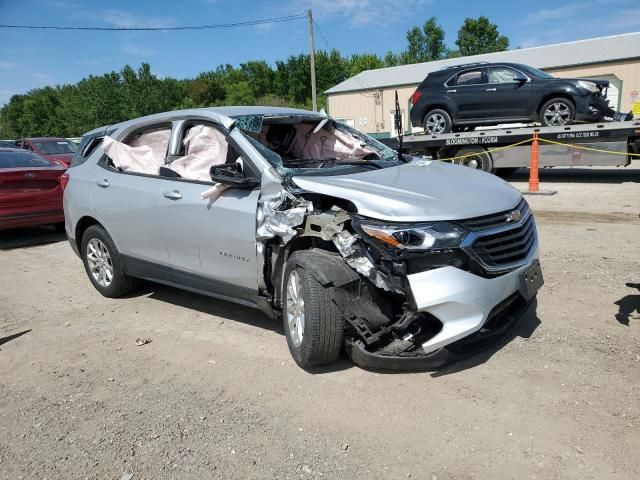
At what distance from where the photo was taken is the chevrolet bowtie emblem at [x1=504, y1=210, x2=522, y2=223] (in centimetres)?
346

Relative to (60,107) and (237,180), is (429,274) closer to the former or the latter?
(237,180)

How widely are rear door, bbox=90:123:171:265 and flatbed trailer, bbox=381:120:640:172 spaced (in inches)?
286

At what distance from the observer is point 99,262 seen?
551cm

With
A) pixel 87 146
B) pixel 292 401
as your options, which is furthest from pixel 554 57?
pixel 292 401

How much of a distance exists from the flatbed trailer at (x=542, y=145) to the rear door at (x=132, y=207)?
7.25m

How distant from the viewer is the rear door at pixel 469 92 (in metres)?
12.1

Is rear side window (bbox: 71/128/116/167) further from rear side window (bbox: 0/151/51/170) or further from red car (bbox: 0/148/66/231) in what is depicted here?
rear side window (bbox: 0/151/51/170)

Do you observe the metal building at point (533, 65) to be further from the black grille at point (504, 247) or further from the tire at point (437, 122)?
the black grille at point (504, 247)

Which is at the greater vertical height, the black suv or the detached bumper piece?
the black suv

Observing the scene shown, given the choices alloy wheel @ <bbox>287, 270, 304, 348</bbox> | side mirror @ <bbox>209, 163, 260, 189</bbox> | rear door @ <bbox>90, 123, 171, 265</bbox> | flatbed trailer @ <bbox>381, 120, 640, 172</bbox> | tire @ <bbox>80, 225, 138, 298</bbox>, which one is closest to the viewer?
alloy wheel @ <bbox>287, 270, 304, 348</bbox>

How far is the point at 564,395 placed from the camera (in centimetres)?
320

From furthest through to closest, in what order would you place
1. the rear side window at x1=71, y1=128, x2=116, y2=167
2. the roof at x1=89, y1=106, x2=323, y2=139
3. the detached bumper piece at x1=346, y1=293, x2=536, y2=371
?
the rear side window at x1=71, y1=128, x2=116, y2=167 → the roof at x1=89, y1=106, x2=323, y2=139 → the detached bumper piece at x1=346, y1=293, x2=536, y2=371

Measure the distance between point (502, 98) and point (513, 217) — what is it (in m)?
9.34

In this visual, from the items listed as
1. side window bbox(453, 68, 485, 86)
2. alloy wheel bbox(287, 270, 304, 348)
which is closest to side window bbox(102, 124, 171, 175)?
alloy wheel bbox(287, 270, 304, 348)
